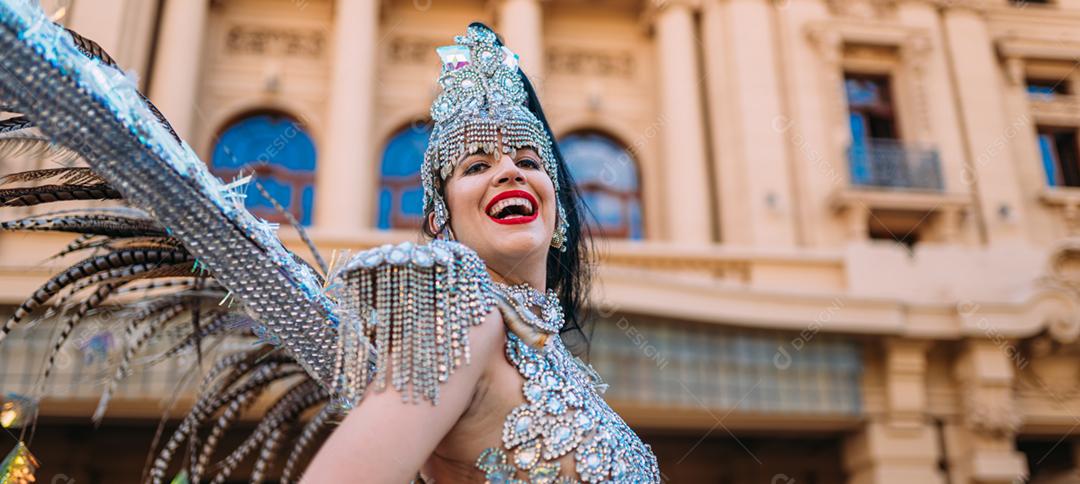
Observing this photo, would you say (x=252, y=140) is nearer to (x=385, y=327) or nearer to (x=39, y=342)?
(x=39, y=342)

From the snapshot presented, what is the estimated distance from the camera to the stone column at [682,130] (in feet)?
39.6

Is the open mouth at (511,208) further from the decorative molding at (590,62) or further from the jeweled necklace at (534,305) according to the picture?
the decorative molding at (590,62)

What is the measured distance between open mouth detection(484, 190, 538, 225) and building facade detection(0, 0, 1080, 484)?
256 inches

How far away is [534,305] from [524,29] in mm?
11597

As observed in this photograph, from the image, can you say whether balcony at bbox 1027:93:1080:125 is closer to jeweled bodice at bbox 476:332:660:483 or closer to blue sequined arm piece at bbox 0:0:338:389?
jeweled bodice at bbox 476:332:660:483

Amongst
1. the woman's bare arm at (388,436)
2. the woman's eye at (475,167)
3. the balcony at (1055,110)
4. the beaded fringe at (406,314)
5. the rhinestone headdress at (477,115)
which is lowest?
the woman's bare arm at (388,436)

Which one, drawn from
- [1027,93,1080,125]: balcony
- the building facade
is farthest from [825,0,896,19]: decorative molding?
[1027,93,1080,125]: balcony

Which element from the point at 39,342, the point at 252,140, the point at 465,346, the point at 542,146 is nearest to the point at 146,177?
the point at 465,346

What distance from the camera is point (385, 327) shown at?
4.50ft

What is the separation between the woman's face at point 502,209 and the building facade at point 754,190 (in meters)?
6.47

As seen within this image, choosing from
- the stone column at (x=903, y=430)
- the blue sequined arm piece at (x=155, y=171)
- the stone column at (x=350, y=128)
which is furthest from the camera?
the stone column at (x=350, y=128)

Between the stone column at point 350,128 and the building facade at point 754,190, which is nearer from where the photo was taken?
the building facade at point 754,190

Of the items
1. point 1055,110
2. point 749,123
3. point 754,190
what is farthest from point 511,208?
point 1055,110

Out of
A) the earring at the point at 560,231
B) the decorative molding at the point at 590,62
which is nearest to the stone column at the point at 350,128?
the decorative molding at the point at 590,62
